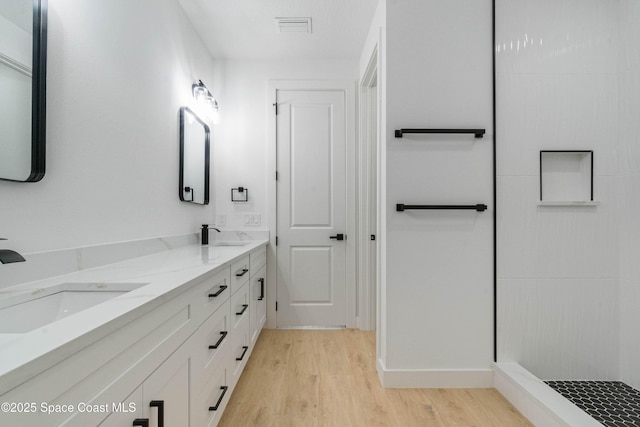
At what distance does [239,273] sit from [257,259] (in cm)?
62

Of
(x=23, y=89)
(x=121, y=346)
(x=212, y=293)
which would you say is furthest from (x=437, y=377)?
(x=23, y=89)

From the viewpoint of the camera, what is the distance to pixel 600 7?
1.91 metres

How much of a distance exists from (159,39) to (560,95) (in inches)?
98.5

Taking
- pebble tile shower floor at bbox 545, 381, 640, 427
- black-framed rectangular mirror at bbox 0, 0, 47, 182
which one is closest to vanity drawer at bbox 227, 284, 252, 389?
black-framed rectangular mirror at bbox 0, 0, 47, 182

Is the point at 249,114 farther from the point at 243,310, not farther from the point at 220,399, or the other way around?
the point at 220,399

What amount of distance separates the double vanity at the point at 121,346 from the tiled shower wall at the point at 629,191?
2.29 metres

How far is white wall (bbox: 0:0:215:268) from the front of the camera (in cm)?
114

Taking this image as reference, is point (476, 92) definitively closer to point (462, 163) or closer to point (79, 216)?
point (462, 163)

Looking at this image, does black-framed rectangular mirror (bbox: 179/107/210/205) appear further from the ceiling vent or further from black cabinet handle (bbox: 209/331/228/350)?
black cabinet handle (bbox: 209/331/228/350)

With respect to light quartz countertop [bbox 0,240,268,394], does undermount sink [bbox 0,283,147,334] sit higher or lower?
lower

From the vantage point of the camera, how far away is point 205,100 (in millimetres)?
2586

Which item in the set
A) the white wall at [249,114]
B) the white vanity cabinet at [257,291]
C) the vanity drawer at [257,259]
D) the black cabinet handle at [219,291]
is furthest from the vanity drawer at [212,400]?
the white wall at [249,114]

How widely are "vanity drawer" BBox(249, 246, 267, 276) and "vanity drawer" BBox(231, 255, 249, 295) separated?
14 centimetres

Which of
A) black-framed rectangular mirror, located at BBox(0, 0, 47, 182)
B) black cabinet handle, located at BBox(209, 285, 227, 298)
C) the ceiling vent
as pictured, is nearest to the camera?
black-framed rectangular mirror, located at BBox(0, 0, 47, 182)
